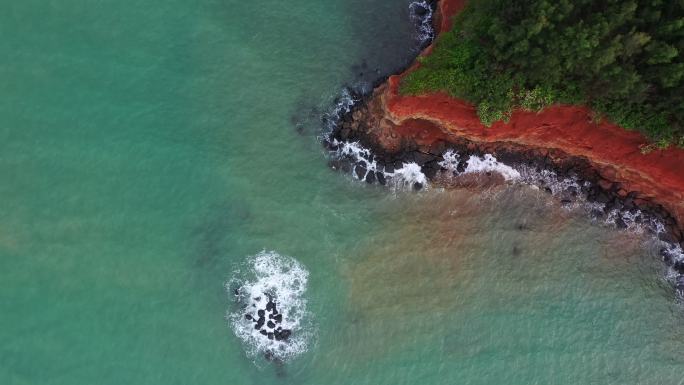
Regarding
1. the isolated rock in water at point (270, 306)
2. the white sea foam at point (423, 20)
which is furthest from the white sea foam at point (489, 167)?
the isolated rock in water at point (270, 306)

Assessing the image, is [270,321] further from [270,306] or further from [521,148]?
[521,148]

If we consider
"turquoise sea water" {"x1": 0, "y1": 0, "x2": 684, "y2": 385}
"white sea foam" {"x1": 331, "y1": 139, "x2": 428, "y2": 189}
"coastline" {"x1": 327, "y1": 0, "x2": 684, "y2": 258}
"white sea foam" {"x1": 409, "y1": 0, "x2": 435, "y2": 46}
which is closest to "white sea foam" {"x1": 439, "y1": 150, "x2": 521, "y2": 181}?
"coastline" {"x1": 327, "y1": 0, "x2": 684, "y2": 258}

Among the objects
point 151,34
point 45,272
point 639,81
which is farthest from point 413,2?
point 45,272

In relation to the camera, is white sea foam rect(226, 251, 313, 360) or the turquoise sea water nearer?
the turquoise sea water

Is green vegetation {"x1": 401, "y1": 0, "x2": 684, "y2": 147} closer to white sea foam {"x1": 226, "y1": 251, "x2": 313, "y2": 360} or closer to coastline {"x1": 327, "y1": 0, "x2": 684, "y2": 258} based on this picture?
coastline {"x1": 327, "y1": 0, "x2": 684, "y2": 258}

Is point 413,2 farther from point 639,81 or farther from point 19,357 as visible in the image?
point 19,357

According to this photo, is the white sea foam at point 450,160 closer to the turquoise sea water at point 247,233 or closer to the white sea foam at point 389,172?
the white sea foam at point 389,172
